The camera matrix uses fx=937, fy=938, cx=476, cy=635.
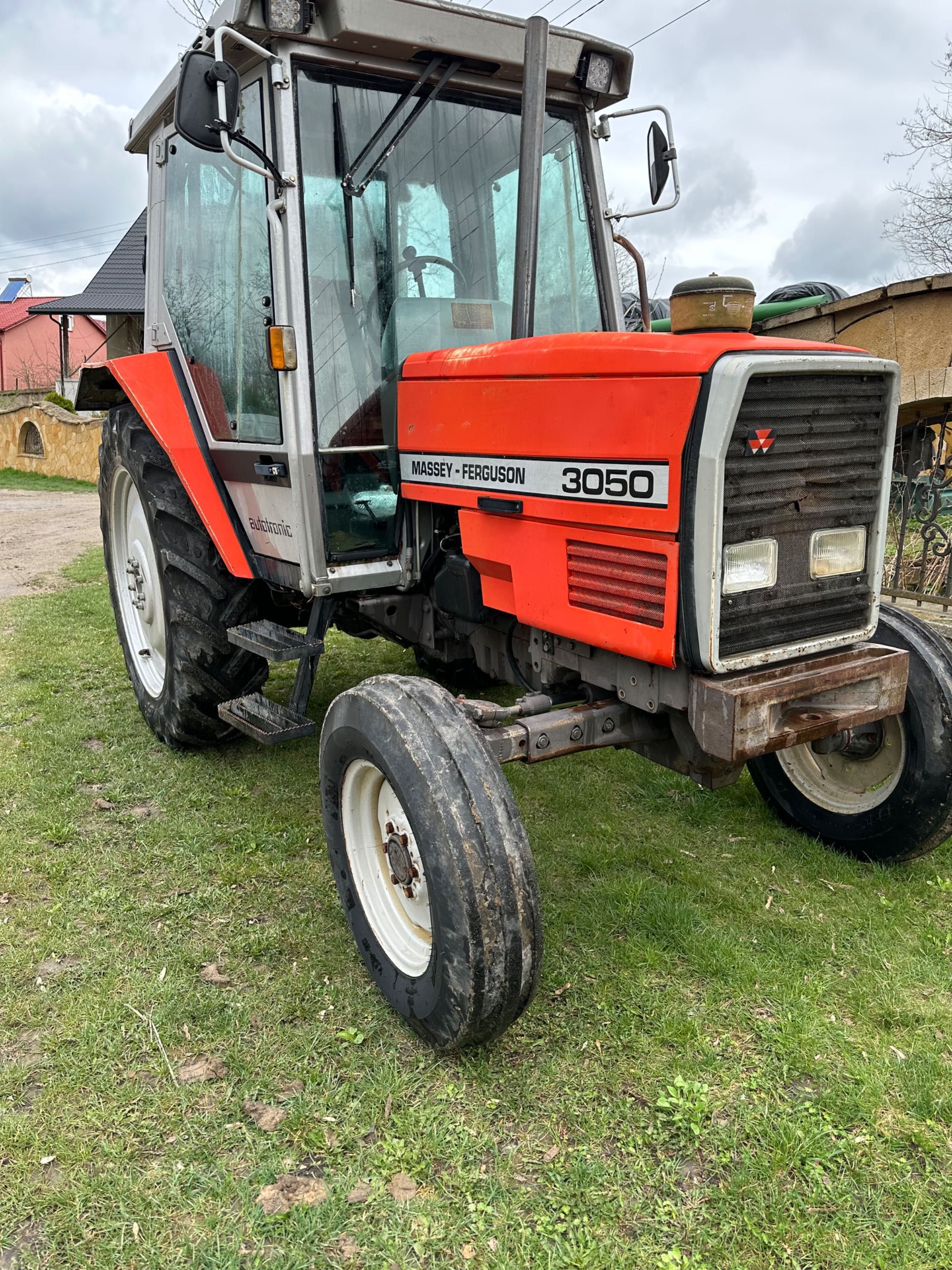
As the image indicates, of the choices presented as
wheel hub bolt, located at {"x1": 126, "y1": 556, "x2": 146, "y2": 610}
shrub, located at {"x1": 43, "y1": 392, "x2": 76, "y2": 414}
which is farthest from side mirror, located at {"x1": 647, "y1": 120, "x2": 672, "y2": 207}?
shrub, located at {"x1": 43, "y1": 392, "x2": 76, "y2": 414}

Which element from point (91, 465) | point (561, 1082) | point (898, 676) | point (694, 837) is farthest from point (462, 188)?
point (91, 465)

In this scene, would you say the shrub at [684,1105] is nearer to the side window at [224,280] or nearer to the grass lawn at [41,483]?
the side window at [224,280]

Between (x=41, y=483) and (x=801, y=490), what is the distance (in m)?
18.7

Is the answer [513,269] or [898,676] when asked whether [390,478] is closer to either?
[513,269]

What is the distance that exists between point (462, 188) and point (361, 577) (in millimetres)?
1371

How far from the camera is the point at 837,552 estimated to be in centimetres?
246

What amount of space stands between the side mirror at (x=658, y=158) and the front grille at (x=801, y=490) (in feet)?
4.45

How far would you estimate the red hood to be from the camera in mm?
2129

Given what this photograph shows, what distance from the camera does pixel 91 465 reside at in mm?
18250

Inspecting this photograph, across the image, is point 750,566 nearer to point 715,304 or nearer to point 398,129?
point 715,304

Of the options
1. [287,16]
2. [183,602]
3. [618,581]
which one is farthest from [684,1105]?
[287,16]

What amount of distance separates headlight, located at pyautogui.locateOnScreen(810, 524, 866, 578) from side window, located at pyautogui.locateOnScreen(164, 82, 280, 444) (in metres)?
1.75

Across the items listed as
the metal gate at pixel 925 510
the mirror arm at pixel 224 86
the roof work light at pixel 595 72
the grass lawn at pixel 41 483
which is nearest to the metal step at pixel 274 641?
the mirror arm at pixel 224 86

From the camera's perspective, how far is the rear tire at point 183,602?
12.4ft
